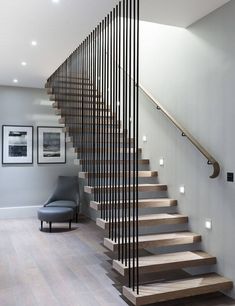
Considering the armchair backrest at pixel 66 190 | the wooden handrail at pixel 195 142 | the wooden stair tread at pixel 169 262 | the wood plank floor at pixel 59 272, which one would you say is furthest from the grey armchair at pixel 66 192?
the wooden stair tread at pixel 169 262

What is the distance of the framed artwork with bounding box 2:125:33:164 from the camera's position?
764cm

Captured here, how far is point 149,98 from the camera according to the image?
16.3 ft

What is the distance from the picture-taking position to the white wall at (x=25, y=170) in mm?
7629

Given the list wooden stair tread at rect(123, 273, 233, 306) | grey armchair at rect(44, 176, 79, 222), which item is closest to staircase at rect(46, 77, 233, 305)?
wooden stair tread at rect(123, 273, 233, 306)

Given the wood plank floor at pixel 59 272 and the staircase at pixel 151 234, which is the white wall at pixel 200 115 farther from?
the wood plank floor at pixel 59 272

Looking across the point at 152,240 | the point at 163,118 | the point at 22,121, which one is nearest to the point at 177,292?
the point at 152,240

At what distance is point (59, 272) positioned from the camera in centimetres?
413

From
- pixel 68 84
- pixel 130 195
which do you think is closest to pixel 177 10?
pixel 130 195

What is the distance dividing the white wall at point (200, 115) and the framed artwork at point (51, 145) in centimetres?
356

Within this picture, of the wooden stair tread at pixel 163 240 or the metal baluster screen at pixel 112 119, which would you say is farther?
the wooden stair tread at pixel 163 240

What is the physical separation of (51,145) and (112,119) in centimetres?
401

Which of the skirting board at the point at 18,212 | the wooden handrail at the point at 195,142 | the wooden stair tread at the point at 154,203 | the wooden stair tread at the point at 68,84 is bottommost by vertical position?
the skirting board at the point at 18,212

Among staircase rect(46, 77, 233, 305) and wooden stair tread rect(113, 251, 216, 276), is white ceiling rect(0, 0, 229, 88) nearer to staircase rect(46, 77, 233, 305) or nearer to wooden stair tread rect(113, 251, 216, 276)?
staircase rect(46, 77, 233, 305)

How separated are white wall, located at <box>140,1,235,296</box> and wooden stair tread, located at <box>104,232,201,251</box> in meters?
0.16
